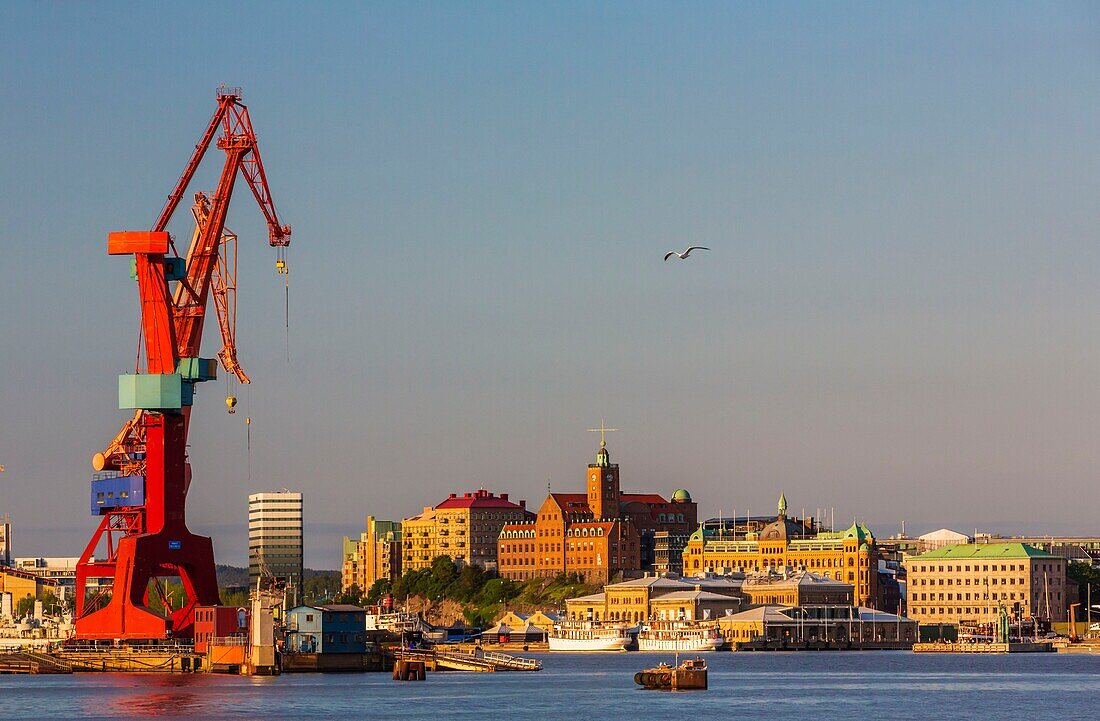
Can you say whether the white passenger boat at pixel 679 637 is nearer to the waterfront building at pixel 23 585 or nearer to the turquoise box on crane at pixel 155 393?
the waterfront building at pixel 23 585

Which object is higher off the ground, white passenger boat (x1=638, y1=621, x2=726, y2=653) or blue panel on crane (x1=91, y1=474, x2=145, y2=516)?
blue panel on crane (x1=91, y1=474, x2=145, y2=516)

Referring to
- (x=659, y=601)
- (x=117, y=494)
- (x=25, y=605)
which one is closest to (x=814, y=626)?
(x=659, y=601)

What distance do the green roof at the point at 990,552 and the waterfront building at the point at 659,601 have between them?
61.5 feet

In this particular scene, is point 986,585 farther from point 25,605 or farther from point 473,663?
point 473,663

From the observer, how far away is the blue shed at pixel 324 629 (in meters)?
98.6

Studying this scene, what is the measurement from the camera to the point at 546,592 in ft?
640

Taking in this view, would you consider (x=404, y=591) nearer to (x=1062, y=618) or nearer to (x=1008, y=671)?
(x=1062, y=618)

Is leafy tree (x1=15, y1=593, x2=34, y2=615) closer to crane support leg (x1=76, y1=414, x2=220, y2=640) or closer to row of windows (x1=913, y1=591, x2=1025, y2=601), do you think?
crane support leg (x1=76, y1=414, x2=220, y2=640)

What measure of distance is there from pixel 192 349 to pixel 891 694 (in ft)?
114

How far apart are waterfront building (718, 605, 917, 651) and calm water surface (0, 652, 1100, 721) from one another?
52363 mm

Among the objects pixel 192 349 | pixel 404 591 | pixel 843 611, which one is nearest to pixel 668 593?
pixel 843 611

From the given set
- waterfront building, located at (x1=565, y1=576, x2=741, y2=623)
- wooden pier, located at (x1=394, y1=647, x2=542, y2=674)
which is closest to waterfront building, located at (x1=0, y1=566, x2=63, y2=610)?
waterfront building, located at (x1=565, y1=576, x2=741, y2=623)

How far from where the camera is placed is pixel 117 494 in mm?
98688

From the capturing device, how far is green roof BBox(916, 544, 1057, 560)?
18788 centimetres
